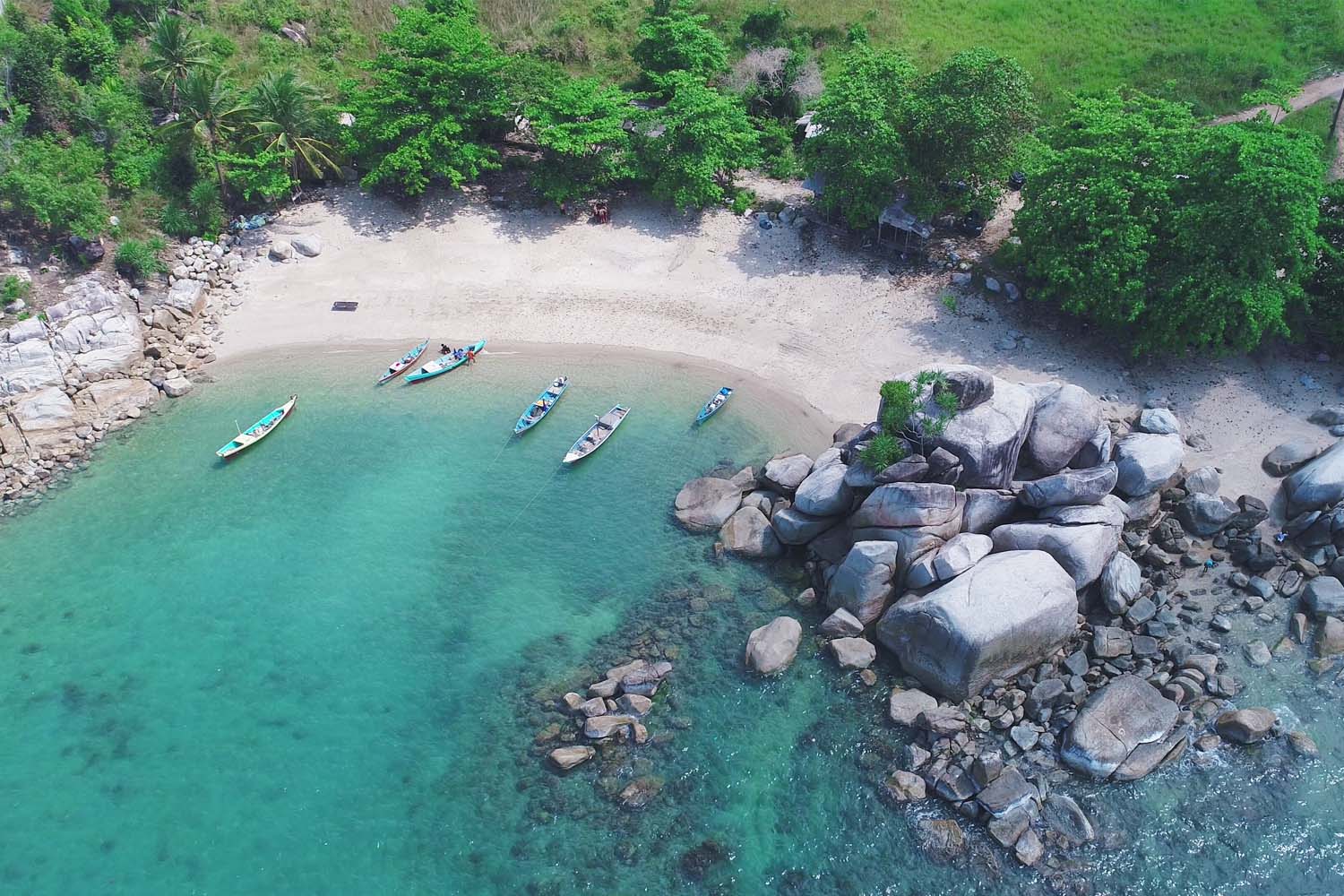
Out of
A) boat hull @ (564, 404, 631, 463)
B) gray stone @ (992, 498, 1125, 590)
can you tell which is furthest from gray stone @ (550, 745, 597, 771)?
gray stone @ (992, 498, 1125, 590)

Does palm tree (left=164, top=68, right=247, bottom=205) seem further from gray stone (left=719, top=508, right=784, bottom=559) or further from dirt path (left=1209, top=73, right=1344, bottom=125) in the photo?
dirt path (left=1209, top=73, right=1344, bottom=125)

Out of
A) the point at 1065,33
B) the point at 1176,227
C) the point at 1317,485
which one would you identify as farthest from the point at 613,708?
the point at 1065,33

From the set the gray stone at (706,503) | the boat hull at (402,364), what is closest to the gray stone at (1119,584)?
the gray stone at (706,503)

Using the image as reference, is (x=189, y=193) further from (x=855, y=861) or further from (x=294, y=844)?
(x=855, y=861)

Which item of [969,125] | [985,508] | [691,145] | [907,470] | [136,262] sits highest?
[969,125]

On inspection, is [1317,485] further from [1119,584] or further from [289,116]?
[289,116]

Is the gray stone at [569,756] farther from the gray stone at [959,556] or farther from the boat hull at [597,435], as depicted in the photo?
the boat hull at [597,435]
